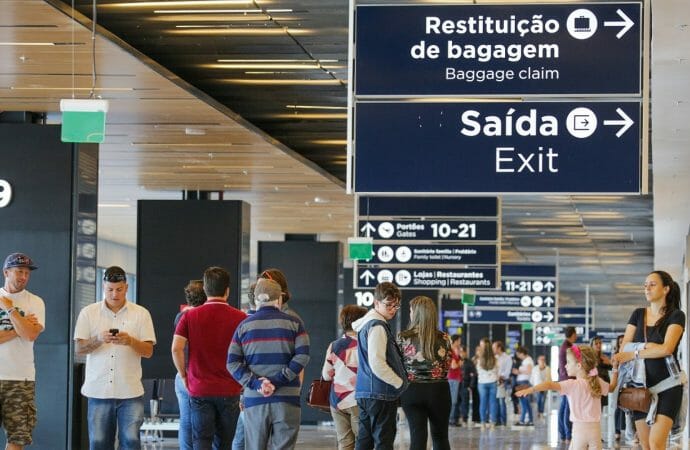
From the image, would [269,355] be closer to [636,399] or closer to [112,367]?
[112,367]

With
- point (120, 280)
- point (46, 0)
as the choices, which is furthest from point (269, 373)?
point (46, 0)

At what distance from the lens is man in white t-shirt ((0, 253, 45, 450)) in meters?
8.70

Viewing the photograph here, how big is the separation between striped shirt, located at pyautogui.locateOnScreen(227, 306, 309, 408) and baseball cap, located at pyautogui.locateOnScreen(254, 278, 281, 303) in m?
0.06

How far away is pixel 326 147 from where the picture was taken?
738 inches

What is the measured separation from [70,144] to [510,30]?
22.3 feet

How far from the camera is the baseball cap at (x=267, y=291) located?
313 inches

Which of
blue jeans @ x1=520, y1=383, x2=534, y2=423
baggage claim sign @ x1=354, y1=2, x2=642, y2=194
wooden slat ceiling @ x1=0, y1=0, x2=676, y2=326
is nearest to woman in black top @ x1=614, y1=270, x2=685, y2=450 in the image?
baggage claim sign @ x1=354, y1=2, x2=642, y2=194

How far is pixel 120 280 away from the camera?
8.78 meters

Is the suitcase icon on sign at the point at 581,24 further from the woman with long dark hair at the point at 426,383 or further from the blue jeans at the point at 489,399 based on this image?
the blue jeans at the point at 489,399

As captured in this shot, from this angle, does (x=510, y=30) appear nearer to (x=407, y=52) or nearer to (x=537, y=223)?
(x=407, y=52)

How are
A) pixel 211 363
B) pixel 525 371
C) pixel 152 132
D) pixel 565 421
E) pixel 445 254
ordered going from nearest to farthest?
pixel 211 363, pixel 152 132, pixel 445 254, pixel 565 421, pixel 525 371

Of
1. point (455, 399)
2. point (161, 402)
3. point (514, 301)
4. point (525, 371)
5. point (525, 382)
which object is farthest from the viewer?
point (525, 382)

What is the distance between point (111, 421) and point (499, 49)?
11.6 ft

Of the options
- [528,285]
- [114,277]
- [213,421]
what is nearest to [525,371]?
[528,285]
